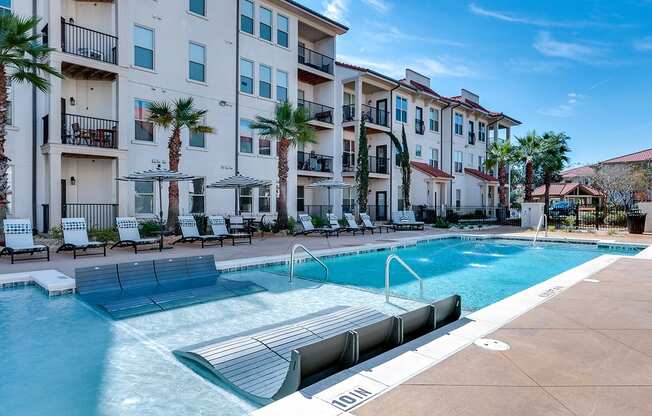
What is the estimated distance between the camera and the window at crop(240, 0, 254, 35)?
821 inches

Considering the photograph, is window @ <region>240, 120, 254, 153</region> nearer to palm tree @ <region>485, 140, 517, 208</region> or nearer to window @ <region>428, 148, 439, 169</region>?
window @ <region>428, 148, 439, 169</region>

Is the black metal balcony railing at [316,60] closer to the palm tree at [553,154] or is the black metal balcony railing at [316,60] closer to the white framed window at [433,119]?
the white framed window at [433,119]

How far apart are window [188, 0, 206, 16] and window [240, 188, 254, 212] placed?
853cm

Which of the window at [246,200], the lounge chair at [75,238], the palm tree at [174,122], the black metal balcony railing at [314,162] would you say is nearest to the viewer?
the lounge chair at [75,238]

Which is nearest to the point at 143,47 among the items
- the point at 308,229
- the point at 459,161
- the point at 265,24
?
the point at 265,24

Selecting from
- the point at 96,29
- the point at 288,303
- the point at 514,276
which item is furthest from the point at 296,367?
the point at 96,29

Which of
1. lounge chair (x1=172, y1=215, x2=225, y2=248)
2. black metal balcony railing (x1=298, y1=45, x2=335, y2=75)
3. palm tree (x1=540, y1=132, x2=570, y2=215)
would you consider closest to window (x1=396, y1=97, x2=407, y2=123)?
black metal balcony railing (x1=298, y1=45, x2=335, y2=75)

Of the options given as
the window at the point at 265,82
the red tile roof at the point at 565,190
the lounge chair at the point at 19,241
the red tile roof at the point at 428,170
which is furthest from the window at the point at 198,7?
the red tile roof at the point at 565,190

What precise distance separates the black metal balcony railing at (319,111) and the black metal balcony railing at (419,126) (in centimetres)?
803

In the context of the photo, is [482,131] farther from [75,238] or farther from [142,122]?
[75,238]

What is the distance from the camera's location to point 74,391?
4148mm

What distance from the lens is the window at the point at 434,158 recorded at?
105 feet

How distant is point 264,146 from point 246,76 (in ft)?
12.0

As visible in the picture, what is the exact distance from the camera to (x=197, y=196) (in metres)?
19.0
